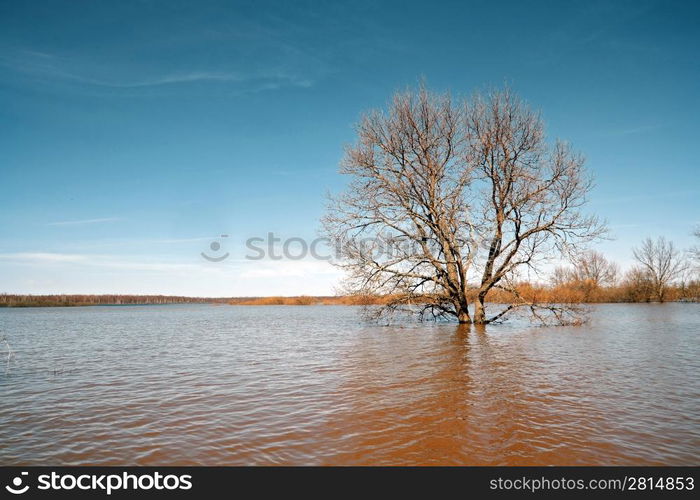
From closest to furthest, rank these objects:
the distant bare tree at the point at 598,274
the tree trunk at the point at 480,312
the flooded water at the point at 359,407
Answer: the flooded water at the point at 359,407, the tree trunk at the point at 480,312, the distant bare tree at the point at 598,274

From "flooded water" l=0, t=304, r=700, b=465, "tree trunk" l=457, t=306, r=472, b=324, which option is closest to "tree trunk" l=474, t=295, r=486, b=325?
"tree trunk" l=457, t=306, r=472, b=324

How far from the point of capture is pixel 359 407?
20.1ft

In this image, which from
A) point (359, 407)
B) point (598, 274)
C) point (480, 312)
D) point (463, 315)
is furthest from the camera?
point (598, 274)

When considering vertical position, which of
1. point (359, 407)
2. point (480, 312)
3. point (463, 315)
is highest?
point (480, 312)

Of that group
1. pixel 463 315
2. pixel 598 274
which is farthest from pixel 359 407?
pixel 598 274

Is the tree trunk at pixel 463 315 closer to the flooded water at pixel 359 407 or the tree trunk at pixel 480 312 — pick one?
the tree trunk at pixel 480 312

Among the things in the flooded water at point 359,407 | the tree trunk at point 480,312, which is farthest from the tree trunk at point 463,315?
the flooded water at point 359,407

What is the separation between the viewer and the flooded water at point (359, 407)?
4.43 meters

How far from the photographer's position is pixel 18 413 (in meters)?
6.06

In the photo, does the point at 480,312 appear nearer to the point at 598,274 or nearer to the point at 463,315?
the point at 463,315

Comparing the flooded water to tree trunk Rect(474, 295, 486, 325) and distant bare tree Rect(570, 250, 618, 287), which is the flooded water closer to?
tree trunk Rect(474, 295, 486, 325)

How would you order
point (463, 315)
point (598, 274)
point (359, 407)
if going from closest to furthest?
point (359, 407)
point (463, 315)
point (598, 274)
